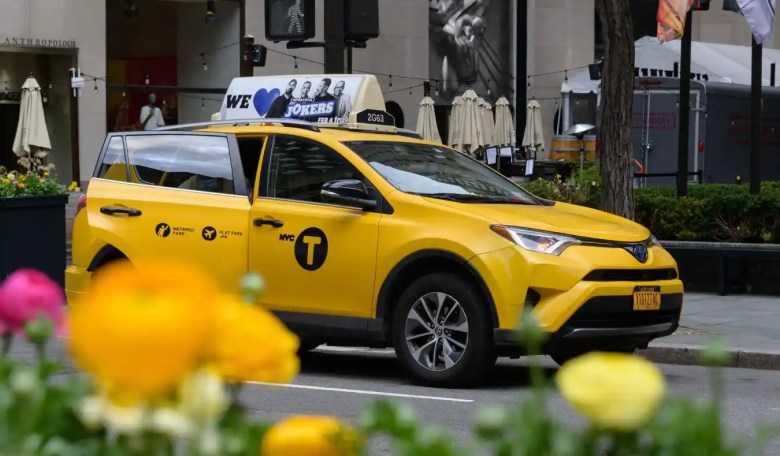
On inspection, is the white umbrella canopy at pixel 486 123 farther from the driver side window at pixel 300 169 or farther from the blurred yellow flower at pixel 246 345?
the blurred yellow flower at pixel 246 345

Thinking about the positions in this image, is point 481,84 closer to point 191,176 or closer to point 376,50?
Result: point 376,50

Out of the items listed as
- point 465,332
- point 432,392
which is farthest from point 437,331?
point 432,392

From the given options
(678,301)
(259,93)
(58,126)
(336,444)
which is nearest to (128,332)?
(336,444)

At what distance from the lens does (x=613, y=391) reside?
4.76 ft

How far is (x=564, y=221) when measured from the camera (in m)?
9.18

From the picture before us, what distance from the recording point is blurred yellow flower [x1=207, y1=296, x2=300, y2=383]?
59.2 inches

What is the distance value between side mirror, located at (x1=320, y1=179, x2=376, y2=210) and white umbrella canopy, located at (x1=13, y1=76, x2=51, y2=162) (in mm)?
18582

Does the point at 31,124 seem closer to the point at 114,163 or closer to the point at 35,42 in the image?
the point at 35,42

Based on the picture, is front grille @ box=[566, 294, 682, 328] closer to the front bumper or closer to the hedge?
the front bumper

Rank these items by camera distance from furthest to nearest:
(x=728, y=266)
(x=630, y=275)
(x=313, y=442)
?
(x=728, y=266), (x=630, y=275), (x=313, y=442)

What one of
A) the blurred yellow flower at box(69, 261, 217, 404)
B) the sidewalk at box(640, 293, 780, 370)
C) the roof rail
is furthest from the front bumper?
the blurred yellow flower at box(69, 261, 217, 404)

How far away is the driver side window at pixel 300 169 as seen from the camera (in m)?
9.68

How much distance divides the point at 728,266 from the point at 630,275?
22.4 ft

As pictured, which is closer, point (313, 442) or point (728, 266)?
point (313, 442)
